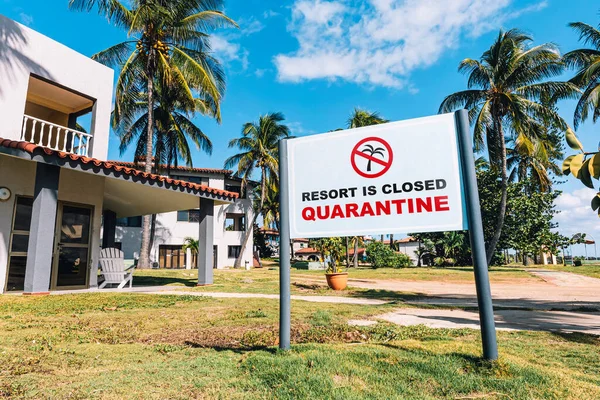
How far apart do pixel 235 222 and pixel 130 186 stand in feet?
80.5

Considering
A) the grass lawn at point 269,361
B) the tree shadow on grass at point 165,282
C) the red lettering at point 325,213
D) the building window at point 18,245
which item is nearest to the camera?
the grass lawn at point 269,361

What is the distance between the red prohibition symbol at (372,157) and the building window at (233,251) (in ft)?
99.5

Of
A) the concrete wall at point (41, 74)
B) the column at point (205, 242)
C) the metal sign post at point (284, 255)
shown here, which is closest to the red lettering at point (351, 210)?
the metal sign post at point (284, 255)

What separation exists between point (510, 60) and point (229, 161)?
23.2 meters

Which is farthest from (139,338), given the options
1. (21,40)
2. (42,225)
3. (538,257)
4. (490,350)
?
(538,257)

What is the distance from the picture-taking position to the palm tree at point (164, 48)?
16125mm

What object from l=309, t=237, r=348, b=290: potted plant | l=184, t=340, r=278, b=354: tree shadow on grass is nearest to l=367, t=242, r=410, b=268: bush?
l=309, t=237, r=348, b=290: potted plant

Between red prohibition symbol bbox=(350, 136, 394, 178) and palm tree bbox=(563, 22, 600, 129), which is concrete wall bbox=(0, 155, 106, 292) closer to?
red prohibition symbol bbox=(350, 136, 394, 178)

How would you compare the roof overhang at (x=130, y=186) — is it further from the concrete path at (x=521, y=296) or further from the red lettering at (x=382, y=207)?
the red lettering at (x=382, y=207)

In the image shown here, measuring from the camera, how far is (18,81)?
31.2 feet

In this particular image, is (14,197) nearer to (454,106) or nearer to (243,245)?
(454,106)

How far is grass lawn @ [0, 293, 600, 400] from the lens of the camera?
273 cm

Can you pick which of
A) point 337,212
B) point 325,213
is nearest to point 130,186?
point 325,213

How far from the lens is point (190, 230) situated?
31141 millimetres
